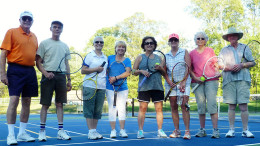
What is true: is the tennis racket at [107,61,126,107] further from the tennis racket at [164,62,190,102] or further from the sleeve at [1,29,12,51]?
the sleeve at [1,29,12,51]

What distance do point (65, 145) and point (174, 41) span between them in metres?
2.71

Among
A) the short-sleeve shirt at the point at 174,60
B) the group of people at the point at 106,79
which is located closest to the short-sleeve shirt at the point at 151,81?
the group of people at the point at 106,79

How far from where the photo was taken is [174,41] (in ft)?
19.5

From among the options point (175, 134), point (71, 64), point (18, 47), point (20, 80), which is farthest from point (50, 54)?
point (175, 134)

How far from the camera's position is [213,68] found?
19.7ft

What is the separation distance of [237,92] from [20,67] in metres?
3.97

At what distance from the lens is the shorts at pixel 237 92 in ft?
19.6

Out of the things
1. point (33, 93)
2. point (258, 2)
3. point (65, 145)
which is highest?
point (258, 2)

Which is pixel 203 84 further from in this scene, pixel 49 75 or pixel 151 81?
pixel 49 75

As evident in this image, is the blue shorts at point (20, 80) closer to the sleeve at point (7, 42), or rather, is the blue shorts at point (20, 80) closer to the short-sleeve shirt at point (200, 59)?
the sleeve at point (7, 42)

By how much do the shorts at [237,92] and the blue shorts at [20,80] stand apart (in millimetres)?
3585

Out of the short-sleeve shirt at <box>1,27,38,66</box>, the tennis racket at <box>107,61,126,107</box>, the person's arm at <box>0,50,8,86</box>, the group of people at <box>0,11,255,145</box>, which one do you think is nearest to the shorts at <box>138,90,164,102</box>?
the group of people at <box>0,11,255,145</box>

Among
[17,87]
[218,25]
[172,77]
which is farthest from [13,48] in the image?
[218,25]

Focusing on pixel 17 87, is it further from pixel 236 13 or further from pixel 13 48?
pixel 236 13
